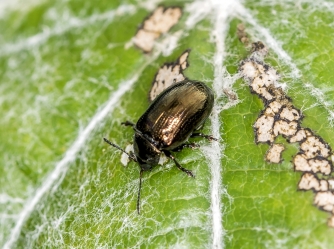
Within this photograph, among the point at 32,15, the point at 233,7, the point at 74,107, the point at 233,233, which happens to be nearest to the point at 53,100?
the point at 74,107

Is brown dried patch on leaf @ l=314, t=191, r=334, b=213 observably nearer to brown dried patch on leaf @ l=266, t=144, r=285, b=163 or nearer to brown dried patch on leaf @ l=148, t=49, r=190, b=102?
brown dried patch on leaf @ l=266, t=144, r=285, b=163

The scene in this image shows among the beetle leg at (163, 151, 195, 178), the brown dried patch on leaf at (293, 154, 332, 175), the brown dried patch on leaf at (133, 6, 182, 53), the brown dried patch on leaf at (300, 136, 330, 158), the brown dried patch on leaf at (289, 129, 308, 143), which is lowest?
the brown dried patch on leaf at (293, 154, 332, 175)

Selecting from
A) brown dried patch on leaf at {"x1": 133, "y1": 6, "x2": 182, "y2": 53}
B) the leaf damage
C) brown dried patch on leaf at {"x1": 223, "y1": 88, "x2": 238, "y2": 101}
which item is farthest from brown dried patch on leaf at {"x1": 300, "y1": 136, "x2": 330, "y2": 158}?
brown dried patch on leaf at {"x1": 133, "y1": 6, "x2": 182, "y2": 53}

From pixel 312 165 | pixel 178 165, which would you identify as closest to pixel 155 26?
pixel 178 165

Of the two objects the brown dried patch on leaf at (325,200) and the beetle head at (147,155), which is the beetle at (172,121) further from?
the brown dried patch on leaf at (325,200)

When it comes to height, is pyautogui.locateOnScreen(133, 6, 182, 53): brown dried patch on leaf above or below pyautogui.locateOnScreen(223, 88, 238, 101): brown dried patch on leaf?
above

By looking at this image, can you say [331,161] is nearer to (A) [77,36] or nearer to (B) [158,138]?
(B) [158,138]

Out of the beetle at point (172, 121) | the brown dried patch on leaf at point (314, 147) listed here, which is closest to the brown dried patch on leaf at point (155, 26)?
→ the beetle at point (172, 121)
